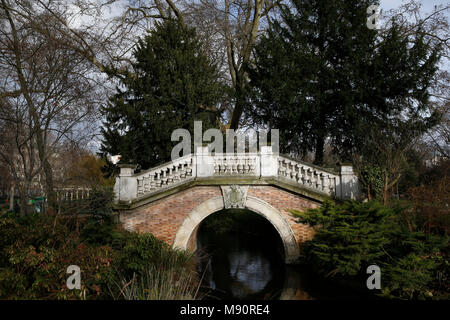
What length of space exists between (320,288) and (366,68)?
869 cm

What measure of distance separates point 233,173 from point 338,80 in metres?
5.96

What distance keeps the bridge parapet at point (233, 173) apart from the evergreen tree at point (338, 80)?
3.15 meters

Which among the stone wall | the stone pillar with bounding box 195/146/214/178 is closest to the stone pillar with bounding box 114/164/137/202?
the stone wall

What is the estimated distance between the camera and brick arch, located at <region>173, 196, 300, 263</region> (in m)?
10.4

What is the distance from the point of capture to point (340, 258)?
788 centimetres

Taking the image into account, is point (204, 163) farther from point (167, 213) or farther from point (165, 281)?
point (165, 281)

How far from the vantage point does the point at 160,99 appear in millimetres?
13617

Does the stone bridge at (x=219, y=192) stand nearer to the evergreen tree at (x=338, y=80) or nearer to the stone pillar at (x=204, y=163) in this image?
the stone pillar at (x=204, y=163)

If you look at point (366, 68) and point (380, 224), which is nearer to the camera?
point (380, 224)

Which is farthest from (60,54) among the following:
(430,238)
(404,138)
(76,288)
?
(404,138)

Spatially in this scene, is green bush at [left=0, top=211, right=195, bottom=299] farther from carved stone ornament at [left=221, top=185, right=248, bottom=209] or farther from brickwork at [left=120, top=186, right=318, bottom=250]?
carved stone ornament at [left=221, top=185, right=248, bottom=209]

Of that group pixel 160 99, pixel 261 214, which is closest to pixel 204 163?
pixel 261 214

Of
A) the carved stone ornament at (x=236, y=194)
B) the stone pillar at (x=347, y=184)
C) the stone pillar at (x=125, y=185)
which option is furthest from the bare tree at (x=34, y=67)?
the stone pillar at (x=347, y=184)
